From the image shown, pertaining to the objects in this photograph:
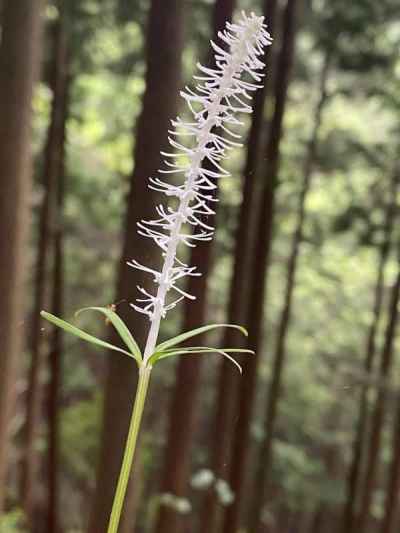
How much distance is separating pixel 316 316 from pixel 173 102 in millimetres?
8627

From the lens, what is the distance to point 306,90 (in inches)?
356

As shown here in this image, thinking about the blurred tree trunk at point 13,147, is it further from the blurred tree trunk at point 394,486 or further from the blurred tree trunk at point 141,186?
the blurred tree trunk at point 394,486

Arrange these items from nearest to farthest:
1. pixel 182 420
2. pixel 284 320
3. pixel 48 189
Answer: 1. pixel 182 420
2. pixel 284 320
3. pixel 48 189

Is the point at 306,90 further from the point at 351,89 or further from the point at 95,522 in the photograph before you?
the point at 95,522

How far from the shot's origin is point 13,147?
3.43 metres

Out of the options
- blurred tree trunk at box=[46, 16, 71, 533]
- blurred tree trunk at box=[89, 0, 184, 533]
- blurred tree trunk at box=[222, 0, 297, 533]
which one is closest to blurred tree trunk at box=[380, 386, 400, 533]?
blurred tree trunk at box=[222, 0, 297, 533]

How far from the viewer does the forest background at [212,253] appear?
340 cm

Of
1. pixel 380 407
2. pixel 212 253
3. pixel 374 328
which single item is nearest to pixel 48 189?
pixel 212 253

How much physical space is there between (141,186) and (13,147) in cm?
114

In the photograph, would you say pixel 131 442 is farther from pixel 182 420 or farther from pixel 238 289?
pixel 182 420

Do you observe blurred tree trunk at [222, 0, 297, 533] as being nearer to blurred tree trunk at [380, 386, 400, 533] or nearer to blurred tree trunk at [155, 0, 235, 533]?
blurred tree trunk at [155, 0, 235, 533]

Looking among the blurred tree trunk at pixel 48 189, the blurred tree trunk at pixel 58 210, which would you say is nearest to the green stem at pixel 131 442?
the blurred tree trunk at pixel 58 210

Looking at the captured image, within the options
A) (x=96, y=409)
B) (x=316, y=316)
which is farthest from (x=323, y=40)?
(x=96, y=409)

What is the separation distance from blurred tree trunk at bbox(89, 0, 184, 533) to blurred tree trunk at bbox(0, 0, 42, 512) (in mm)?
605
